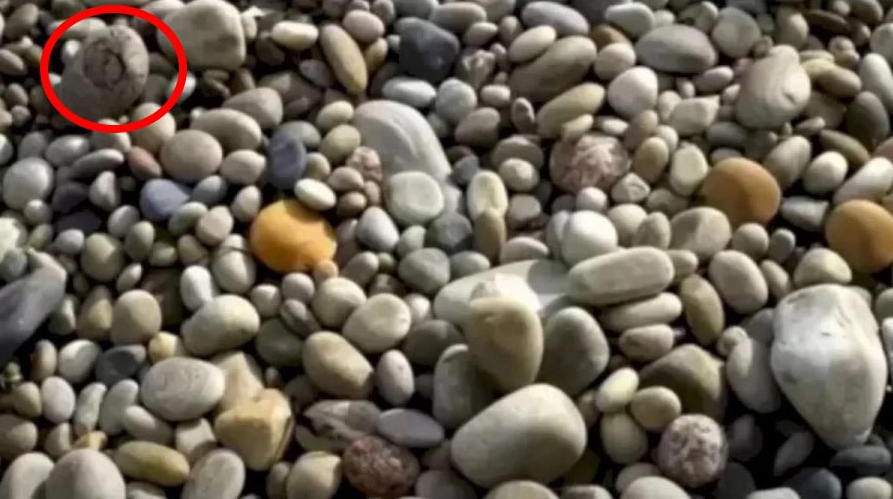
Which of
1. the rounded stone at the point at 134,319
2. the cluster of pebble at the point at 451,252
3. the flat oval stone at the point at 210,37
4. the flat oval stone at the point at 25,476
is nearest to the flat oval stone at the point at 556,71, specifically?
the cluster of pebble at the point at 451,252

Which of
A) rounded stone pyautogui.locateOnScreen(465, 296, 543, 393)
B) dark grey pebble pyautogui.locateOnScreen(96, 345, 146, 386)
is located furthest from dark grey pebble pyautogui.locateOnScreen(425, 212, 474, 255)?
dark grey pebble pyautogui.locateOnScreen(96, 345, 146, 386)

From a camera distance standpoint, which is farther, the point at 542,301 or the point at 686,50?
the point at 686,50

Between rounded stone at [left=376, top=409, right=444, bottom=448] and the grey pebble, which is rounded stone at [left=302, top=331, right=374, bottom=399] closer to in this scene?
rounded stone at [left=376, top=409, right=444, bottom=448]

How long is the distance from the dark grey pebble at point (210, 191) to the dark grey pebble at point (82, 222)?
71 mm

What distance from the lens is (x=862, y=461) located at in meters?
0.69

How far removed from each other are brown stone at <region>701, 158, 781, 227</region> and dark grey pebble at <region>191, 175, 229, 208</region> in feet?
1.11

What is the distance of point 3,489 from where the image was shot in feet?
2.33

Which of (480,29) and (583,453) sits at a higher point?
(480,29)

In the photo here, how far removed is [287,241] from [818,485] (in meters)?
0.37

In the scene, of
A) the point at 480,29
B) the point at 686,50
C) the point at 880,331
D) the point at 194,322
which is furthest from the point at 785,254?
the point at 194,322

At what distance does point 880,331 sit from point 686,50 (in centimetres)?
27

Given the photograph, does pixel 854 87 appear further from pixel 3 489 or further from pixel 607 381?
pixel 3 489

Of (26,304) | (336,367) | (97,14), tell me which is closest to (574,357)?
(336,367)

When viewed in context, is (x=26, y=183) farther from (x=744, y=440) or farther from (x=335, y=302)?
(x=744, y=440)
